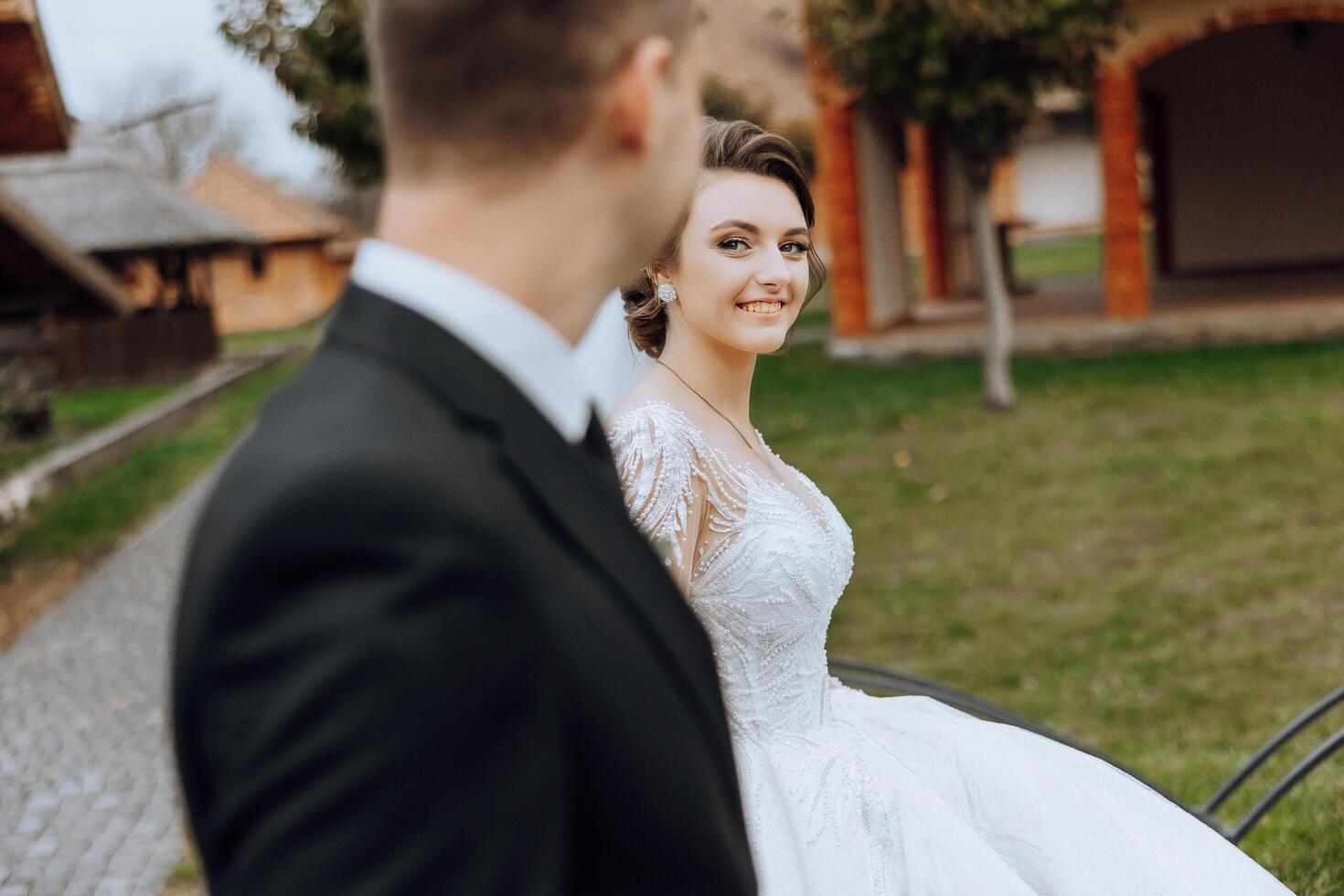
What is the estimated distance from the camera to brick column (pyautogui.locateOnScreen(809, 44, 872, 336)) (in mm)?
15750

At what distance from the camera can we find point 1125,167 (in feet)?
48.9

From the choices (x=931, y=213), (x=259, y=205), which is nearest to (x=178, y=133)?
(x=259, y=205)

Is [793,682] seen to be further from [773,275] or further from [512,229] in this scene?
[512,229]

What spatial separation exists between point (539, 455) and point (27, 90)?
10260mm

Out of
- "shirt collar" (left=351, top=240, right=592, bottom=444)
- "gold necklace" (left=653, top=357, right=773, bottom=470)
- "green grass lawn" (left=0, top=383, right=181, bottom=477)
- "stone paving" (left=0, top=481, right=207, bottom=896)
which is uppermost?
Answer: "shirt collar" (left=351, top=240, right=592, bottom=444)

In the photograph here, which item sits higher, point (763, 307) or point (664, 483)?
point (763, 307)

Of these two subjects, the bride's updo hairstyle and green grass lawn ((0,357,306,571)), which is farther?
green grass lawn ((0,357,306,571))

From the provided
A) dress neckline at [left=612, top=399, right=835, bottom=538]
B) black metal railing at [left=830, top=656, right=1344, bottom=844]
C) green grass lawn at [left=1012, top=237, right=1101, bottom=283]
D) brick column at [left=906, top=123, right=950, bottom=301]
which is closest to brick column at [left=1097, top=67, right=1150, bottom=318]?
brick column at [left=906, top=123, right=950, bottom=301]

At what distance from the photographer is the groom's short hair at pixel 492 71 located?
3.52 feet

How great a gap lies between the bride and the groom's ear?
151 cm

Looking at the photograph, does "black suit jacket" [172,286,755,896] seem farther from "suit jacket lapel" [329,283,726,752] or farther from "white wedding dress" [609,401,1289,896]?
"white wedding dress" [609,401,1289,896]

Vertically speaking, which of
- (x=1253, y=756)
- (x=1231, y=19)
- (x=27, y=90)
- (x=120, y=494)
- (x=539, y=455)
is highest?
(x=27, y=90)

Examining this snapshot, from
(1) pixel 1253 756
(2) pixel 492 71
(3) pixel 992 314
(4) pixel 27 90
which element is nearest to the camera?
(2) pixel 492 71

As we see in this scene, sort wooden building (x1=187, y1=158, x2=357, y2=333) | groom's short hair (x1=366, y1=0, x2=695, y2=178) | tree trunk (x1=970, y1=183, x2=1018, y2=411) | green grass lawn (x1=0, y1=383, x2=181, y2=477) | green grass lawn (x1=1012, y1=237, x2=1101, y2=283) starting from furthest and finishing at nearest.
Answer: wooden building (x1=187, y1=158, x2=357, y2=333) < green grass lawn (x1=1012, y1=237, x2=1101, y2=283) < green grass lawn (x1=0, y1=383, x2=181, y2=477) < tree trunk (x1=970, y1=183, x2=1018, y2=411) < groom's short hair (x1=366, y1=0, x2=695, y2=178)
